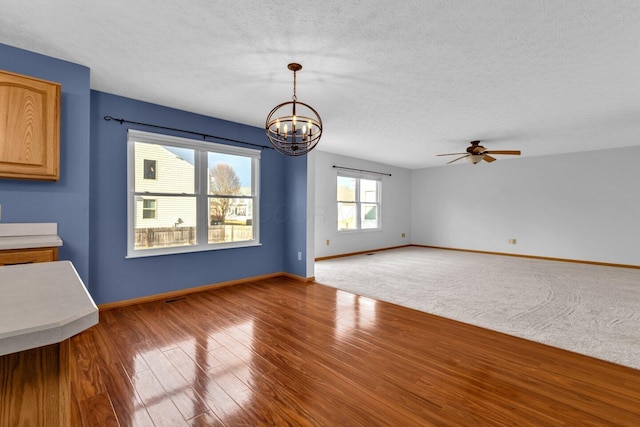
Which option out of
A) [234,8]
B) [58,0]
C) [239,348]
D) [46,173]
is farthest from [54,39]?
[239,348]

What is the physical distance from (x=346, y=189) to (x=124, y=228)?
4.89 m

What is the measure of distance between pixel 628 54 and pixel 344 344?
341 cm

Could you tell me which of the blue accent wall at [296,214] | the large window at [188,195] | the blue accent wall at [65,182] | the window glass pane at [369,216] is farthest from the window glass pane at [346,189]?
the blue accent wall at [65,182]

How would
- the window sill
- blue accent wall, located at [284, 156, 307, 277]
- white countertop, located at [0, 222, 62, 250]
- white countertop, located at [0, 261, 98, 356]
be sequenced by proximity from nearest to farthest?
white countertop, located at [0, 261, 98, 356]
white countertop, located at [0, 222, 62, 250]
the window sill
blue accent wall, located at [284, 156, 307, 277]

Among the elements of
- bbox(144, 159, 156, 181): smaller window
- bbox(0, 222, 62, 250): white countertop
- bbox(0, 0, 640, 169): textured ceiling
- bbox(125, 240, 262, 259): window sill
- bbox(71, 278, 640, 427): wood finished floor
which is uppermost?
bbox(0, 0, 640, 169): textured ceiling

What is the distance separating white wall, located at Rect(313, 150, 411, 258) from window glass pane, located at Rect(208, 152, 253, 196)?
1673 millimetres

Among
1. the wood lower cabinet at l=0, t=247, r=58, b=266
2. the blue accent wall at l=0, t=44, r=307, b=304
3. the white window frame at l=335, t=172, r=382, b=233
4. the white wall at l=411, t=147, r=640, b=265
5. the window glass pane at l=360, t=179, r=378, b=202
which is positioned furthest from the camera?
the window glass pane at l=360, t=179, r=378, b=202

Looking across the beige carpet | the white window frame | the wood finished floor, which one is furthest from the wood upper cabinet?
the white window frame

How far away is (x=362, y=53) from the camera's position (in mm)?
2438

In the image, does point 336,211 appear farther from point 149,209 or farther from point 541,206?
point 541,206

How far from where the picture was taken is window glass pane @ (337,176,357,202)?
7.04 meters

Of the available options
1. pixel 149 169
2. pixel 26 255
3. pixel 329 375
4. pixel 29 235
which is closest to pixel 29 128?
pixel 29 235

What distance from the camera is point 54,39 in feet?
7.57

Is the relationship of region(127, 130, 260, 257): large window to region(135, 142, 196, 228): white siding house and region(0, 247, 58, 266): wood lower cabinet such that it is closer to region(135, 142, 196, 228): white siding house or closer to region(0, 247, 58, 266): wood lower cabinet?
region(135, 142, 196, 228): white siding house
